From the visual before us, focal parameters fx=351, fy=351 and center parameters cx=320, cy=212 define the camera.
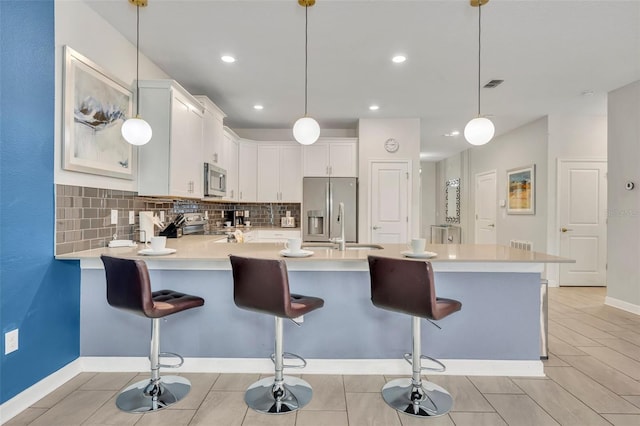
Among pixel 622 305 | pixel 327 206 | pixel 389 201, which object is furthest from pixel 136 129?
pixel 622 305

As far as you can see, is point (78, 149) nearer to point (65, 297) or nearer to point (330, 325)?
point (65, 297)

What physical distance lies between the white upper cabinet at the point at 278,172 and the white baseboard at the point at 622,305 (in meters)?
4.38

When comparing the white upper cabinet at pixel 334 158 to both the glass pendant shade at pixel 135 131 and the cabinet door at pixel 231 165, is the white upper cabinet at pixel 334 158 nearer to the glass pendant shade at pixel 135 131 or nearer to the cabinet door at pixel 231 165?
the cabinet door at pixel 231 165

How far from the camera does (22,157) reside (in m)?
2.01

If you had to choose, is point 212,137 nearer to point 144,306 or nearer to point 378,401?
point 144,306

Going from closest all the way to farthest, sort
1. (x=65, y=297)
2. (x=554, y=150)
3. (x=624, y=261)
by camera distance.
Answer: (x=65, y=297) → (x=624, y=261) → (x=554, y=150)

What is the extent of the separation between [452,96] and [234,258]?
361 cm

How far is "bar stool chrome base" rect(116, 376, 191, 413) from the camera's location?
6.78 feet

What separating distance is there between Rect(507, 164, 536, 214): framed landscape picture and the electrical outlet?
6333 millimetres

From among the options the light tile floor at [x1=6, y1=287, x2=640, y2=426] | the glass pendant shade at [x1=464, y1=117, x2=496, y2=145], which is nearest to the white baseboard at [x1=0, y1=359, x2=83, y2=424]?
the light tile floor at [x1=6, y1=287, x2=640, y2=426]

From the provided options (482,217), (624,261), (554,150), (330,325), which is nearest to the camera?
(330,325)

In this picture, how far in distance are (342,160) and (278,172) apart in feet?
3.44

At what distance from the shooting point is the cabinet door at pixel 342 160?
218 inches

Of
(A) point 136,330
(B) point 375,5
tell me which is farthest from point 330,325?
(B) point 375,5
